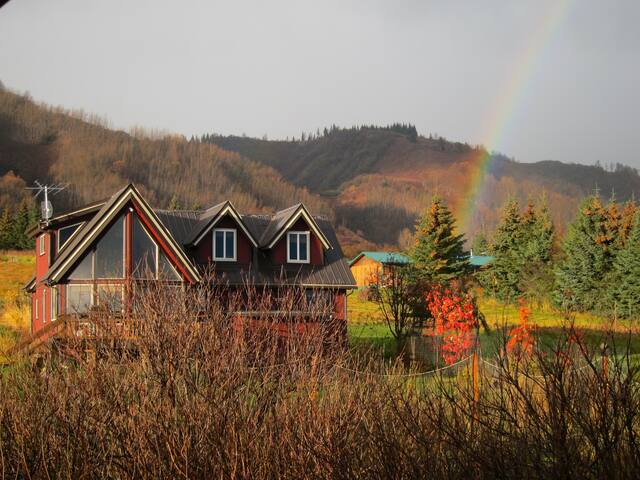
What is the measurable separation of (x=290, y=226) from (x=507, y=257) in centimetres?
3030

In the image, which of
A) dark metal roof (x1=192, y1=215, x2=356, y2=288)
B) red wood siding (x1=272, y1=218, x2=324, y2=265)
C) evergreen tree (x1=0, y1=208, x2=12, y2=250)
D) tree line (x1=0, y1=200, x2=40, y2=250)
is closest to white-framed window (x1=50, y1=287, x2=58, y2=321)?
dark metal roof (x1=192, y1=215, x2=356, y2=288)

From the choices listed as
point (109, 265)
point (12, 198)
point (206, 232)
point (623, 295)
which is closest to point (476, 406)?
point (109, 265)

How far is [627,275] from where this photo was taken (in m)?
40.0

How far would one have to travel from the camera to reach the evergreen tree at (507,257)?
51.2m

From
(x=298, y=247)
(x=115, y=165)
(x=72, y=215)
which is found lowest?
(x=298, y=247)

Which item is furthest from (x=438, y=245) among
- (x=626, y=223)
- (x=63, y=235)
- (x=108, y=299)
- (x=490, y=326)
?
(x=108, y=299)

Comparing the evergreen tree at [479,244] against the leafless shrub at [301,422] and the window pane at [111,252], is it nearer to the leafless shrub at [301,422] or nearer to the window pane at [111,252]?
the window pane at [111,252]

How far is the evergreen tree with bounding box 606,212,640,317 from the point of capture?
38.9 meters

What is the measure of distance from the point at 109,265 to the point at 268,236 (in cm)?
691

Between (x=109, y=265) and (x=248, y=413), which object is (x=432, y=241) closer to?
(x=109, y=265)

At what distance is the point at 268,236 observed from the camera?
2803 centimetres

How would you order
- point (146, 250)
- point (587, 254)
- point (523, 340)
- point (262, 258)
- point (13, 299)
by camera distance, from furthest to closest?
1. point (587, 254)
2. point (13, 299)
3. point (262, 258)
4. point (146, 250)
5. point (523, 340)

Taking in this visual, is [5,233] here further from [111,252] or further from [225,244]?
[111,252]

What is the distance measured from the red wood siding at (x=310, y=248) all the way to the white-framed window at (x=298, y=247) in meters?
0.16
